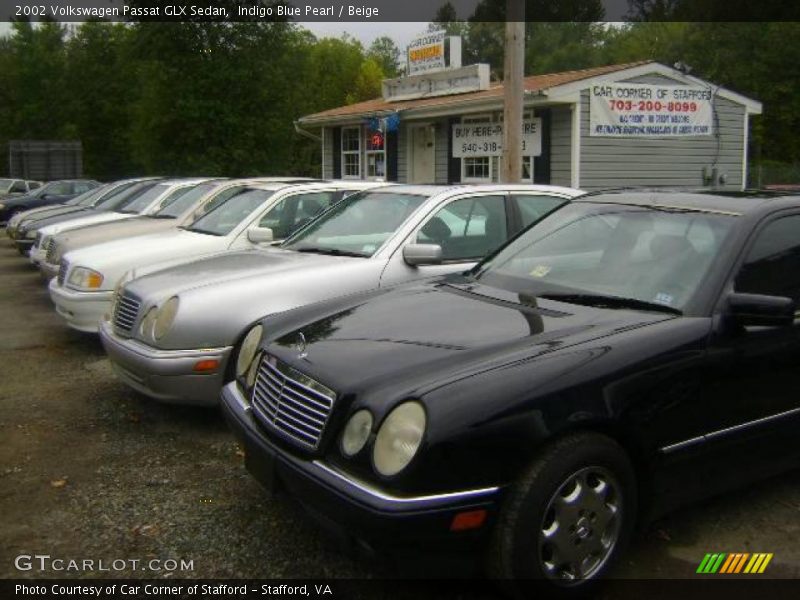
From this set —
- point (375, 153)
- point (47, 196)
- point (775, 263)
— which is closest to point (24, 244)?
point (375, 153)

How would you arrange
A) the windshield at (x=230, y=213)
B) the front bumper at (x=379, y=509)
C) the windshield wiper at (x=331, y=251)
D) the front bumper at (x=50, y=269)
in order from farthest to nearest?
the front bumper at (x=50, y=269)
the windshield at (x=230, y=213)
the windshield wiper at (x=331, y=251)
the front bumper at (x=379, y=509)

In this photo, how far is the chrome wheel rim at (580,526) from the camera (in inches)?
124

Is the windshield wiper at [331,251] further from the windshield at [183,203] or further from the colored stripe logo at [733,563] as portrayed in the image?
the windshield at [183,203]

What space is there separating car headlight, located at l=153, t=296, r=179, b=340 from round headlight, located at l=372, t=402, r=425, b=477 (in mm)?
2510

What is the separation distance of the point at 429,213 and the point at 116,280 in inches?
118

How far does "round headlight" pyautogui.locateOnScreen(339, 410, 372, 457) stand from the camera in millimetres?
3082

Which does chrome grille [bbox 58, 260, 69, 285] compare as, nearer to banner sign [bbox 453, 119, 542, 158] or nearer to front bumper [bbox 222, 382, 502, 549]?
front bumper [bbox 222, 382, 502, 549]

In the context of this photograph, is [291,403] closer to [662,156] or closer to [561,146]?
[561,146]

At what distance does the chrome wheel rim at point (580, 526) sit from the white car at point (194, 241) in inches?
176

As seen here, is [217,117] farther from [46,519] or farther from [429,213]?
[46,519]

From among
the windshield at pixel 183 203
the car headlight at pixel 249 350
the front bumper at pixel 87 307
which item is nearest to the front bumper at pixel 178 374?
the car headlight at pixel 249 350

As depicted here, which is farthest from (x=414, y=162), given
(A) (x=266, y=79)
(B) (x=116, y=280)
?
(B) (x=116, y=280)

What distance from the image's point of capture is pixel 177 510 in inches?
161

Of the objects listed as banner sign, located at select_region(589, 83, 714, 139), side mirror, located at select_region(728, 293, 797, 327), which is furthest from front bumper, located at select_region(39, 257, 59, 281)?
banner sign, located at select_region(589, 83, 714, 139)
